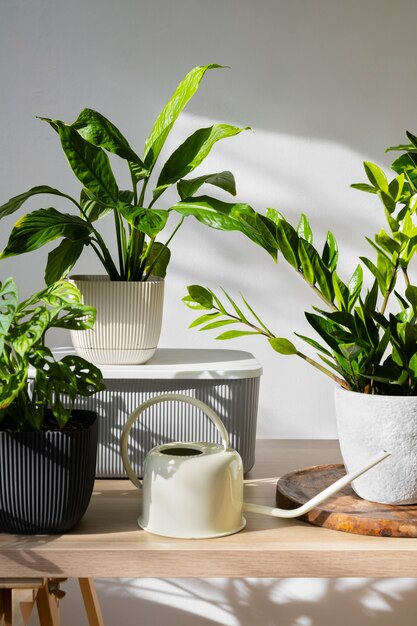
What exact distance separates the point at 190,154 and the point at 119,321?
12.2 inches

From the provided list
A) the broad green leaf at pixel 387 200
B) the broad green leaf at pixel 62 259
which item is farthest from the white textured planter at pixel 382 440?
the broad green leaf at pixel 62 259

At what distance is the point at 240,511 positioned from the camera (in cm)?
114

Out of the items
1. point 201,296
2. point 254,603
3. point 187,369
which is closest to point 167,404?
point 187,369

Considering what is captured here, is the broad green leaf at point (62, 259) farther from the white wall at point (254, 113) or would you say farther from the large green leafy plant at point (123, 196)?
the white wall at point (254, 113)

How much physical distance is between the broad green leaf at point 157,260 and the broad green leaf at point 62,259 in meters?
0.15

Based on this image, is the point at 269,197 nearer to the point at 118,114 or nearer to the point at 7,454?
the point at 118,114

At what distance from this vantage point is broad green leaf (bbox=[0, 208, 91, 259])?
3.90 ft

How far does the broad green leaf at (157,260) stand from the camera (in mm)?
1414

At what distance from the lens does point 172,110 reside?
130 cm

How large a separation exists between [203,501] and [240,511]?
8 centimetres

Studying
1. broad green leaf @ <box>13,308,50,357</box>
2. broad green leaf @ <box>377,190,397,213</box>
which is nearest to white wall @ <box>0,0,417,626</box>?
broad green leaf @ <box>377,190,397,213</box>

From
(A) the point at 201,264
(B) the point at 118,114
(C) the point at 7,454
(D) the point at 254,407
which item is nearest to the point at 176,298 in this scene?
(A) the point at 201,264

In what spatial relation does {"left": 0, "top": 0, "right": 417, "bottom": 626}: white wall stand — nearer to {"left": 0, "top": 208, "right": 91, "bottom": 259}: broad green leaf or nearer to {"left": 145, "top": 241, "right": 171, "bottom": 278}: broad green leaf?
{"left": 145, "top": 241, "right": 171, "bottom": 278}: broad green leaf

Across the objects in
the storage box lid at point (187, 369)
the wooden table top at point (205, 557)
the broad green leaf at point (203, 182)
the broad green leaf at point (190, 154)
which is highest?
the broad green leaf at point (190, 154)
